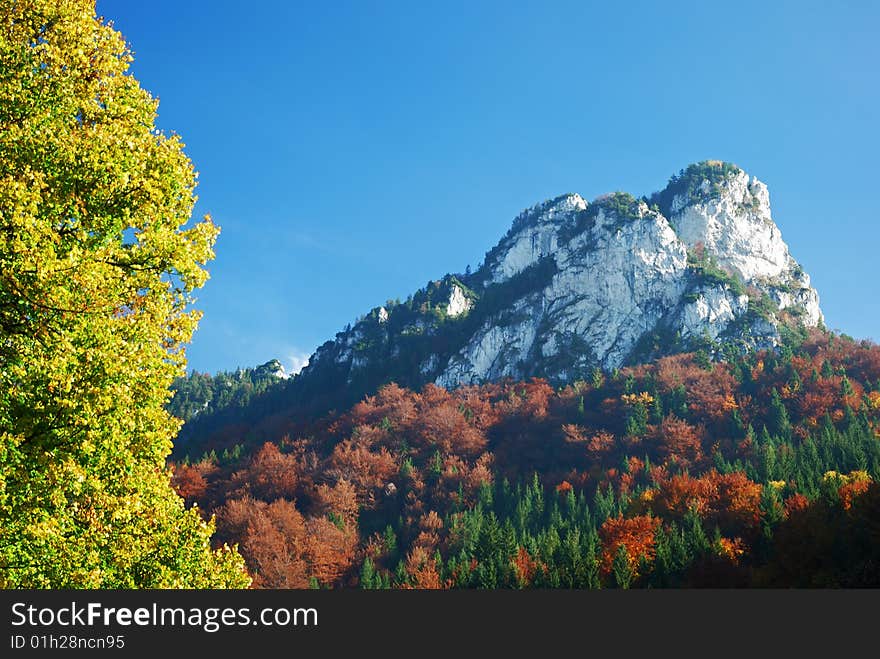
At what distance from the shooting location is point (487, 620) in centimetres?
1120

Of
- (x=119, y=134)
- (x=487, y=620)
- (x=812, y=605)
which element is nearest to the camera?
(x=487, y=620)

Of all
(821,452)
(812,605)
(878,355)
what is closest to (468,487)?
(821,452)

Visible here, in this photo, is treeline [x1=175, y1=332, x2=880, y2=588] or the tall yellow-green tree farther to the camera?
treeline [x1=175, y1=332, x2=880, y2=588]

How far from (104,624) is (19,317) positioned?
5.11m

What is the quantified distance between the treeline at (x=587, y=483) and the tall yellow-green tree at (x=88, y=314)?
5035cm

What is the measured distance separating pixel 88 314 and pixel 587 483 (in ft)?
377

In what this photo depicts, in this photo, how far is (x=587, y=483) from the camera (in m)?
118

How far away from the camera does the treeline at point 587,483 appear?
6328 cm

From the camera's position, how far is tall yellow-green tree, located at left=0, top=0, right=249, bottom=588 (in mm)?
10953

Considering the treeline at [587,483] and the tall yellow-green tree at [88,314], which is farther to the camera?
the treeline at [587,483]

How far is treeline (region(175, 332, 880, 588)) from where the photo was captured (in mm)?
63281

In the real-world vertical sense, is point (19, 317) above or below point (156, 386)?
above

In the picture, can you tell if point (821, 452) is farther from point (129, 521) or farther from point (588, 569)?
point (129, 521)

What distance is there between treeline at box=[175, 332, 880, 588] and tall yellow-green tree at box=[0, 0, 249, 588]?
165ft
